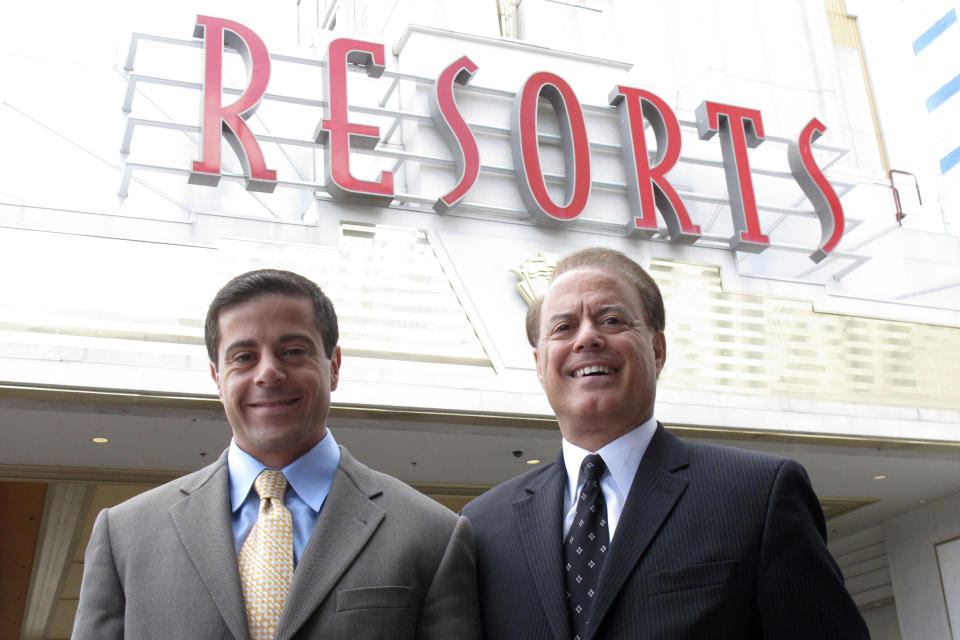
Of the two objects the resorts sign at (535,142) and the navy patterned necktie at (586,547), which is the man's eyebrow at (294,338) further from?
the resorts sign at (535,142)

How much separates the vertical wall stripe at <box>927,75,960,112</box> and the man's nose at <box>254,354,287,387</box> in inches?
515

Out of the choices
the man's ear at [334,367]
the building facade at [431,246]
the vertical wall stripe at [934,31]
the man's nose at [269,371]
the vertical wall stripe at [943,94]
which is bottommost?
the man's nose at [269,371]

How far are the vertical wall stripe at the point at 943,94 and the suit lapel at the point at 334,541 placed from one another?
42.6 feet

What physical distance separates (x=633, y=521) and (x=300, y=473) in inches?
27.1

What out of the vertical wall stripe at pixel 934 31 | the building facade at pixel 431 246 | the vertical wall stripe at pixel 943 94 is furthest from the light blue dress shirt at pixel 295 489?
the vertical wall stripe at pixel 934 31

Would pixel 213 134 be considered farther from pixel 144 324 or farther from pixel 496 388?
pixel 496 388

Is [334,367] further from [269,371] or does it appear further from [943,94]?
[943,94]

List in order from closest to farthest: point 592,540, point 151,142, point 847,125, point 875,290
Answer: point 592,540, point 151,142, point 875,290, point 847,125

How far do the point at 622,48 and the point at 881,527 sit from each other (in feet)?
21.7

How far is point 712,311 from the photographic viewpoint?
330 inches

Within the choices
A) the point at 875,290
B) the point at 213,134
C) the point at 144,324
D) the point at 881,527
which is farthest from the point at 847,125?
the point at 144,324

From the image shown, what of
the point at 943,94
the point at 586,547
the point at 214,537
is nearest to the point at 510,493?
the point at 586,547

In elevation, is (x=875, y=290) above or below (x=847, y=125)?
below

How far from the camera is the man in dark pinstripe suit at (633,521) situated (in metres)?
1.81
